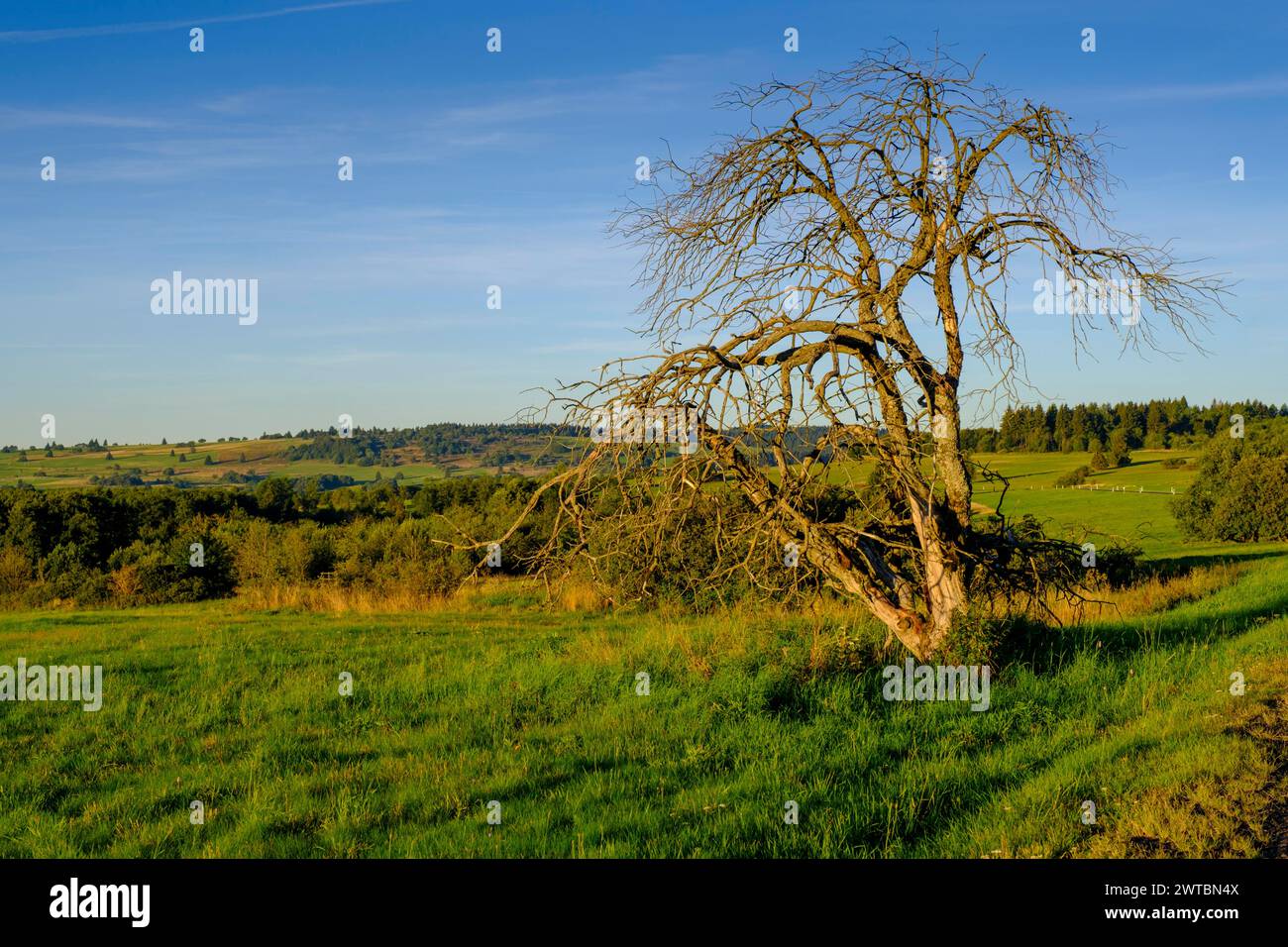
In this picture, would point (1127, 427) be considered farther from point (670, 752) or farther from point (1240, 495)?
point (670, 752)

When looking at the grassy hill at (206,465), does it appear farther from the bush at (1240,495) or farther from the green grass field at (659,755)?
the bush at (1240,495)

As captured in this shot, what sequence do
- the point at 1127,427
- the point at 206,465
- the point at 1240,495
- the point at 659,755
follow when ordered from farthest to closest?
the point at 1127,427
the point at 206,465
the point at 1240,495
the point at 659,755

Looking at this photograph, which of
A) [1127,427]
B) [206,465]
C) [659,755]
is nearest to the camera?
[659,755]

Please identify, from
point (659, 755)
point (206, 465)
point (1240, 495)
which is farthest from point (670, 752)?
point (206, 465)

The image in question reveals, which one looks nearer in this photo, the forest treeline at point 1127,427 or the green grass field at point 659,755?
the green grass field at point 659,755

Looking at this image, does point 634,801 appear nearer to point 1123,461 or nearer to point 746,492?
point 746,492

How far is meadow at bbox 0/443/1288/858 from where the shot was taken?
5699 millimetres

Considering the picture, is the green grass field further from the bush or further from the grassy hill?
the bush

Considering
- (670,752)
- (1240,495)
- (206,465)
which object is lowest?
(1240,495)

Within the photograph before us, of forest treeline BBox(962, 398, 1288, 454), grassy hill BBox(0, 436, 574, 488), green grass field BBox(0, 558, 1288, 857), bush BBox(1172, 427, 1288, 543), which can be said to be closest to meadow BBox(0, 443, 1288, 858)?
green grass field BBox(0, 558, 1288, 857)

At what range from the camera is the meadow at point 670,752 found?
5.70 metres

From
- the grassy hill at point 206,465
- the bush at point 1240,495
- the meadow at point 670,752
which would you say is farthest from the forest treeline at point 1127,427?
the meadow at point 670,752

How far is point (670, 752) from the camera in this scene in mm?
7441
